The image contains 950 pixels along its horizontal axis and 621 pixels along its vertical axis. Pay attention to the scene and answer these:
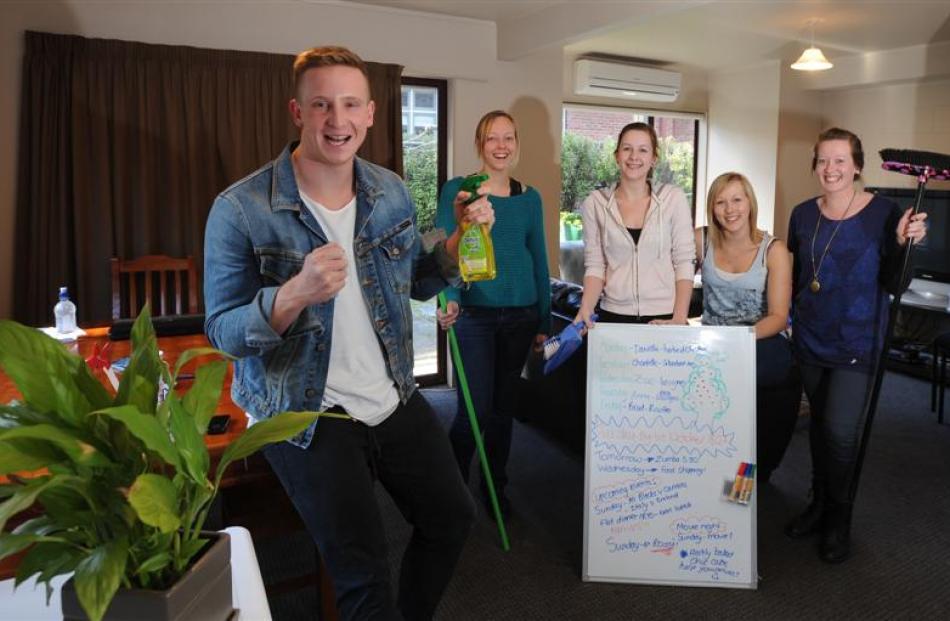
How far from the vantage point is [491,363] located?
8.78 feet

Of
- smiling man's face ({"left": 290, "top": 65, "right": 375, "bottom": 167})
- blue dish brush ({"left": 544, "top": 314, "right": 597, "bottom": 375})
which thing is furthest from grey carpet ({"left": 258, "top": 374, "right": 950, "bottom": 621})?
smiling man's face ({"left": 290, "top": 65, "right": 375, "bottom": 167})

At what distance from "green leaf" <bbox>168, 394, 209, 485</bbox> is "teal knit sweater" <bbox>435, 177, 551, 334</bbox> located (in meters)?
1.80

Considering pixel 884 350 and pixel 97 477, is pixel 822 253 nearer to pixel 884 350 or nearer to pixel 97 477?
pixel 884 350

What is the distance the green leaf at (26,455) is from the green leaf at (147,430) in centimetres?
6

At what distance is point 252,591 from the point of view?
1.01 m

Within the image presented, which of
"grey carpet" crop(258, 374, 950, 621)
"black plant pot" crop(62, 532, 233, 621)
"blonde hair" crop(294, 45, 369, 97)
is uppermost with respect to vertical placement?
"blonde hair" crop(294, 45, 369, 97)

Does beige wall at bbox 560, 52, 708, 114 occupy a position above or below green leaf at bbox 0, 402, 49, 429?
above

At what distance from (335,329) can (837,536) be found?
2.03m

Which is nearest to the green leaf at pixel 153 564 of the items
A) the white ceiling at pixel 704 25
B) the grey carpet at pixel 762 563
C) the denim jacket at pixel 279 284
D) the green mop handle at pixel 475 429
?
the denim jacket at pixel 279 284

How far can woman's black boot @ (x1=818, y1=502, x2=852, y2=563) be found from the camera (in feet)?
8.48

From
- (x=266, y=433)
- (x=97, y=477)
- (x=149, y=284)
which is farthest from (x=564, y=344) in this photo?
(x=149, y=284)

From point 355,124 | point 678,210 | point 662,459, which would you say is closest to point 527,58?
point 678,210

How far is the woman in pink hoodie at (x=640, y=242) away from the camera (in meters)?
2.54

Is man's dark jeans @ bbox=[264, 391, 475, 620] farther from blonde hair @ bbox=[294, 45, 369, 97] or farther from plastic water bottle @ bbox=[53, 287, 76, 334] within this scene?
plastic water bottle @ bbox=[53, 287, 76, 334]
